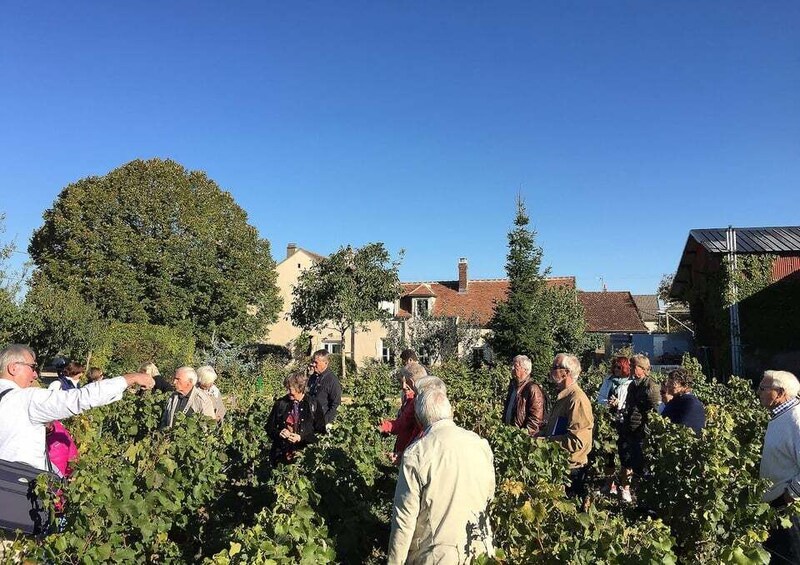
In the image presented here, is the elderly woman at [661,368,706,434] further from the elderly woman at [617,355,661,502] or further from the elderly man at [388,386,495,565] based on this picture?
the elderly man at [388,386,495,565]

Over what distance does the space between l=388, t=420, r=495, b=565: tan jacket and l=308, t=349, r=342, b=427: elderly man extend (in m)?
3.20

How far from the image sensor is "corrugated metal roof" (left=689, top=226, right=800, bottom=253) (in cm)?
1964

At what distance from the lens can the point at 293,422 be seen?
17.2 ft

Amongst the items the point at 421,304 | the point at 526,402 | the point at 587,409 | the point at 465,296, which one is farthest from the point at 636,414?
the point at 465,296

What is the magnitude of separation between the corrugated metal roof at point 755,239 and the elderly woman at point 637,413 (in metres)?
16.0

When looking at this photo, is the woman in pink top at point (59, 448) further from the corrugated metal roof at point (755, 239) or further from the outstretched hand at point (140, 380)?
the corrugated metal roof at point (755, 239)

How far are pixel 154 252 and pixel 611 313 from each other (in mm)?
28127

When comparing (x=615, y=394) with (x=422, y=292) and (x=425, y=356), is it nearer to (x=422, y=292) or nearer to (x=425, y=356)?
(x=425, y=356)

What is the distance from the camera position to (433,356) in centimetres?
2980

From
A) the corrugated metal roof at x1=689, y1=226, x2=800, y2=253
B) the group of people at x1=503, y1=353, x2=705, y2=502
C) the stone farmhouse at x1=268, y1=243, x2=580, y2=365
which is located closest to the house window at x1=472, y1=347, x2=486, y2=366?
the stone farmhouse at x1=268, y1=243, x2=580, y2=365

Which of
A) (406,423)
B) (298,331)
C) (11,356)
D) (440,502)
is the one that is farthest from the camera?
(298,331)

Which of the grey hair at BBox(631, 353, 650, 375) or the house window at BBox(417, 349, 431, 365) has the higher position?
the grey hair at BBox(631, 353, 650, 375)

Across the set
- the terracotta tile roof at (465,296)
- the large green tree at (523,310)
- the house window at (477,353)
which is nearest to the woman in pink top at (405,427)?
the large green tree at (523,310)

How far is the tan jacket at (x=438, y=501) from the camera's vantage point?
2.73 m
